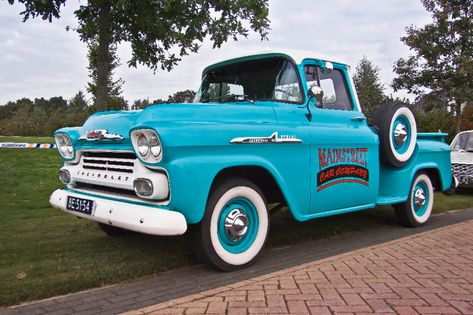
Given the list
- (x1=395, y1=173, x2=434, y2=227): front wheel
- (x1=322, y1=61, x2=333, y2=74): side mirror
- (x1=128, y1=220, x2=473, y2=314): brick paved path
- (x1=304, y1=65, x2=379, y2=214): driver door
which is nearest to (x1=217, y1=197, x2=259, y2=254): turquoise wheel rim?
(x1=128, y1=220, x2=473, y2=314): brick paved path

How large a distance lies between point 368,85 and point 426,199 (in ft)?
89.2

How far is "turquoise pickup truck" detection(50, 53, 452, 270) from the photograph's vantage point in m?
3.51

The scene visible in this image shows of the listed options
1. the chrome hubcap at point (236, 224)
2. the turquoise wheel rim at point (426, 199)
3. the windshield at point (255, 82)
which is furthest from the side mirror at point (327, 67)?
the turquoise wheel rim at point (426, 199)

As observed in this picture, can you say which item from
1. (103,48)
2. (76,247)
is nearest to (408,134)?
(76,247)

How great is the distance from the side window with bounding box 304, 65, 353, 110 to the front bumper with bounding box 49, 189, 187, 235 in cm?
228

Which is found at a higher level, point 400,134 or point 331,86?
point 331,86

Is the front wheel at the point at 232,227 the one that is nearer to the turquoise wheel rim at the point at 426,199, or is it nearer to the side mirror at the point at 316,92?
the side mirror at the point at 316,92

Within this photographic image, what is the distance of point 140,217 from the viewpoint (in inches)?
135

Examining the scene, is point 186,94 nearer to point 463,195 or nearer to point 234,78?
point 234,78

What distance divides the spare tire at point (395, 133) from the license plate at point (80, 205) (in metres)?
3.52

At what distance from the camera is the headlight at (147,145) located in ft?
11.3

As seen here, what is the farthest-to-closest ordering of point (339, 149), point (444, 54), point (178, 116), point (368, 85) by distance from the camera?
point (368, 85) < point (444, 54) < point (339, 149) < point (178, 116)

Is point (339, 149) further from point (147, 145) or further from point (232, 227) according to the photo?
point (147, 145)

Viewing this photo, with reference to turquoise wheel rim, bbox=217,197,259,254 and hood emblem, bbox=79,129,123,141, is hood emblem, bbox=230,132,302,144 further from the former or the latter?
hood emblem, bbox=79,129,123,141
